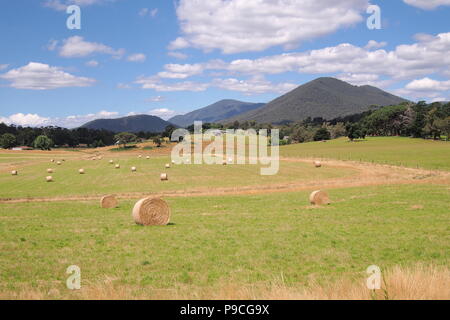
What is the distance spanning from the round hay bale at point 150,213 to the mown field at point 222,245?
594 millimetres

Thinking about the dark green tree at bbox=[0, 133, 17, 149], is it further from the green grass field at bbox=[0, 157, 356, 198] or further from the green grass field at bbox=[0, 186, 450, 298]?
the green grass field at bbox=[0, 186, 450, 298]

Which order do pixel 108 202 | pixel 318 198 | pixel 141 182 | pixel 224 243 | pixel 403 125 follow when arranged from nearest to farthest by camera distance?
pixel 224 243 → pixel 318 198 → pixel 108 202 → pixel 141 182 → pixel 403 125

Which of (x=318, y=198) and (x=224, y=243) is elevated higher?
(x=318, y=198)

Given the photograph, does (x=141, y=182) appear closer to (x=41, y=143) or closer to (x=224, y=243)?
(x=224, y=243)

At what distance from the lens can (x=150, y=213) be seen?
19.7 m

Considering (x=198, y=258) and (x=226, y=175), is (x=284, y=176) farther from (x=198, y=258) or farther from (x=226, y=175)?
(x=198, y=258)

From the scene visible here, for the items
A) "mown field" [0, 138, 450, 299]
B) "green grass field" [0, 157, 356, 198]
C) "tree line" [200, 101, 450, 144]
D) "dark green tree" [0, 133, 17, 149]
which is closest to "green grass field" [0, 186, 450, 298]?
"mown field" [0, 138, 450, 299]

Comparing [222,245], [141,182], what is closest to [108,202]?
[222,245]

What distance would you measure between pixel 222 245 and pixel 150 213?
630cm

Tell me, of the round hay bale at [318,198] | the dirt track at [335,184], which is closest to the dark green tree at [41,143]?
the dirt track at [335,184]

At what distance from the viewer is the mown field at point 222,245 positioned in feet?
32.8

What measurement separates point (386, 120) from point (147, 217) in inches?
6167

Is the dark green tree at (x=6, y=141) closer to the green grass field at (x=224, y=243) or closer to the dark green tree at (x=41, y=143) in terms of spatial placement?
the dark green tree at (x=41, y=143)

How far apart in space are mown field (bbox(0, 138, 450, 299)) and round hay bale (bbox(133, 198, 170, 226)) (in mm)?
594
